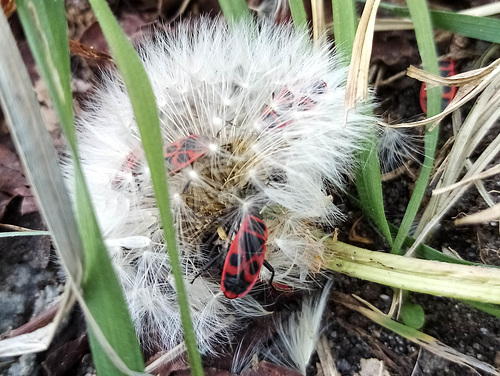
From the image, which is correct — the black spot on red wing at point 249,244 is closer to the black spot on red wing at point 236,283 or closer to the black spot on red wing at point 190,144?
the black spot on red wing at point 236,283

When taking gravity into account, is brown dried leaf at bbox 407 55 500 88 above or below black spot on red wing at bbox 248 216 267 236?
above

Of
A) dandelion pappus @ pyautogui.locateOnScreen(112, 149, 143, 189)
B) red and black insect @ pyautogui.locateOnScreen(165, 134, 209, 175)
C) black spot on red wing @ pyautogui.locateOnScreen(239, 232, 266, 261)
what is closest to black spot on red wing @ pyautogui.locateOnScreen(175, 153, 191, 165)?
red and black insect @ pyautogui.locateOnScreen(165, 134, 209, 175)

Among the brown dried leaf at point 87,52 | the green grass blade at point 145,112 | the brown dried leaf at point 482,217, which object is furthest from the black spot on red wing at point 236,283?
the brown dried leaf at point 87,52

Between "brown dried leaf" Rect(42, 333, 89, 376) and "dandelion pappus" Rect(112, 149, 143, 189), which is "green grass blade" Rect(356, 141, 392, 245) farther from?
"brown dried leaf" Rect(42, 333, 89, 376)

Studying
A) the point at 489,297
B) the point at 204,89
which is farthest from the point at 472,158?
the point at 204,89

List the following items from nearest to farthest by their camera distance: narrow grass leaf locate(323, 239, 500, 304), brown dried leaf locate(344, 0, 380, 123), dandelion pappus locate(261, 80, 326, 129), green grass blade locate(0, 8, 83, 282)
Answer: green grass blade locate(0, 8, 83, 282) < narrow grass leaf locate(323, 239, 500, 304) < brown dried leaf locate(344, 0, 380, 123) < dandelion pappus locate(261, 80, 326, 129)

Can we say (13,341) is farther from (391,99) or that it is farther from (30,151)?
(391,99)
